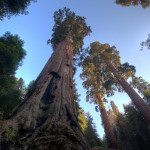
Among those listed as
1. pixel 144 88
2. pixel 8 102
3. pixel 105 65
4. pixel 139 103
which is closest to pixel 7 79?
pixel 8 102

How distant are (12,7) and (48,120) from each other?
40.2 feet

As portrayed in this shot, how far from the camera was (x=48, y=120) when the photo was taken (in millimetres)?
1527

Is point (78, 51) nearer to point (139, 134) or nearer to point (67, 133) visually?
point (67, 133)

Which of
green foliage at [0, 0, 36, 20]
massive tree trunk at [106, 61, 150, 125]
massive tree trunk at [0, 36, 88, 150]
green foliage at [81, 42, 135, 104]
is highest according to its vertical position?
green foliage at [0, 0, 36, 20]

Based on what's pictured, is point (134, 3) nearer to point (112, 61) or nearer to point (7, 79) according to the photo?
point (112, 61)

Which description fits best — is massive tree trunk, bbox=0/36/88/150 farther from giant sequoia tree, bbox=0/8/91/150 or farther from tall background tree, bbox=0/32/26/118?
tall background tree, bbox=0/32/26/118

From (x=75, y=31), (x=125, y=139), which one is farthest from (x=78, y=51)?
(x=125, y=139)

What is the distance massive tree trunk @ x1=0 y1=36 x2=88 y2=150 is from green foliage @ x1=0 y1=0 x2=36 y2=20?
10478mm

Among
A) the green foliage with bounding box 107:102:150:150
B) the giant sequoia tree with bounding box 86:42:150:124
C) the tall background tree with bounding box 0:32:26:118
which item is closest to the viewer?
the giant sequoia tree with bounding box 86:42:150:124

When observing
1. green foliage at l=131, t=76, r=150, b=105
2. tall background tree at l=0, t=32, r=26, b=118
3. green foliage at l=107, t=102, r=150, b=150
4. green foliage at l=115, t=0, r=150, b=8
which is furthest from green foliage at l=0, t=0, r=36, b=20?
green foliage at l=107, t=102, r=150, b=150

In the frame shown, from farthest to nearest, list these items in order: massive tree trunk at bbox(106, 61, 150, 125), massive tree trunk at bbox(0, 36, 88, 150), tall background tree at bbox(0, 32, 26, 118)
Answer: tall background tree at bbox(0, 32, 26, 118) → massive tree trunk at bbox(106, 61, 150, 125) → massive tree trunk at bbox(0, 36, 88, 150)

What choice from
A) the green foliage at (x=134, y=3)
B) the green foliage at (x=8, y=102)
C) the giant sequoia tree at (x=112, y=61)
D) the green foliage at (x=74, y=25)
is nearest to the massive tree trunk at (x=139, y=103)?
the giant sequoia tree at (x=112, y=61)

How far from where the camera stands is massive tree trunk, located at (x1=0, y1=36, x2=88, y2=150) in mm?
1021

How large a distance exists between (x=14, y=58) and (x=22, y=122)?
1298 cm
